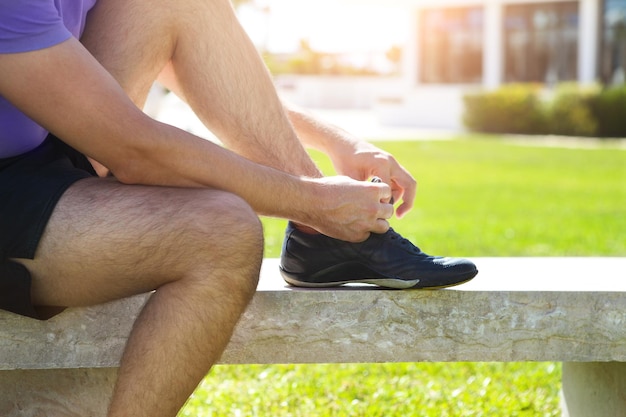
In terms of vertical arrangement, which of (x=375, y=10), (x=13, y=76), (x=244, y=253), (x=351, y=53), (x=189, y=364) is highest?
(x=13, y=76)

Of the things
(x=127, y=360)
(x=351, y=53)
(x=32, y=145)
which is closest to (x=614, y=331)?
(x=127, y=360)

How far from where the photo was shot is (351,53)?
1774 inches

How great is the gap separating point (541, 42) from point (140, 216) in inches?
1063

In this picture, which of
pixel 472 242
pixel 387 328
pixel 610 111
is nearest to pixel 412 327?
pixel 387 328

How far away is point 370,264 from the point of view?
2219 mm

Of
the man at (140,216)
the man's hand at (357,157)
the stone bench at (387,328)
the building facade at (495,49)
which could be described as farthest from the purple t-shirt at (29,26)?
the building facade at (495,49)

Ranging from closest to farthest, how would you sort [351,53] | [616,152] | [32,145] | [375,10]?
[32,145], [616,152], [375,10], [351,53]

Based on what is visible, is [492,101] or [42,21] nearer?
[42,21]

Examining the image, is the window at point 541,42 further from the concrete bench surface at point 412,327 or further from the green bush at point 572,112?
the concrete bench surface at point 412,327

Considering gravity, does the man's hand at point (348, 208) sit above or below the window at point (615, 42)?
above

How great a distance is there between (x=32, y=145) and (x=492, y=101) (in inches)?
865

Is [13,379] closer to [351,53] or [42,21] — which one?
[42,21]

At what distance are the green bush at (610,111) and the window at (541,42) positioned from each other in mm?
5702

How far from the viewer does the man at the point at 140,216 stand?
182cm
